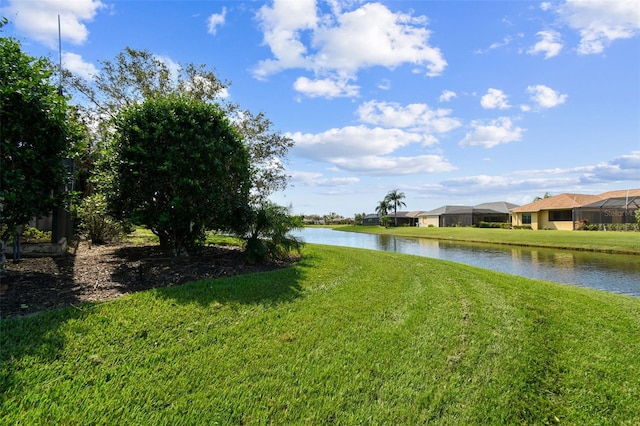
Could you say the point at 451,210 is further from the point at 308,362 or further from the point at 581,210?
the point at 308,362

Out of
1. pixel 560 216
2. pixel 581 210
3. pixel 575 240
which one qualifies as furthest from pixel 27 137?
pixel 560 216

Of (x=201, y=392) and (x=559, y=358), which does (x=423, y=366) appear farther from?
(x=201, y=392)

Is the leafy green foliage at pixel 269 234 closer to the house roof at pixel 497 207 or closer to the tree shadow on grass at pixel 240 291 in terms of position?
the tree shadow on grass at pixel 240 291

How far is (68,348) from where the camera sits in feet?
9.56

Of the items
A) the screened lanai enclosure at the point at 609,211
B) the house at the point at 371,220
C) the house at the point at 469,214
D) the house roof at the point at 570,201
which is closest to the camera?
the screened lanai enclosure at the point at 609,211

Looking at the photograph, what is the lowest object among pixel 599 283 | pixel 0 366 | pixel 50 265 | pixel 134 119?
pixel 599 283

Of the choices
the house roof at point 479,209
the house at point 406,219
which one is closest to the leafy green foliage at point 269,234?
the house roof at point 479,209

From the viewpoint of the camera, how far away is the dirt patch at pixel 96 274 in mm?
3975

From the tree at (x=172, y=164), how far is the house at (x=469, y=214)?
4417cm

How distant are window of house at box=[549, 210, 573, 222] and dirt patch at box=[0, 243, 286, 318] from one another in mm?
34433

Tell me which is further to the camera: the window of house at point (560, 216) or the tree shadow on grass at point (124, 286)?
the window of house at point (560, 216)

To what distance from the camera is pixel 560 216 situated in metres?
31.9

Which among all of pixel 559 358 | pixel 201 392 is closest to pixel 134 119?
pixel 201 392

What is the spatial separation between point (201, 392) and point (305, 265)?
476 cm
